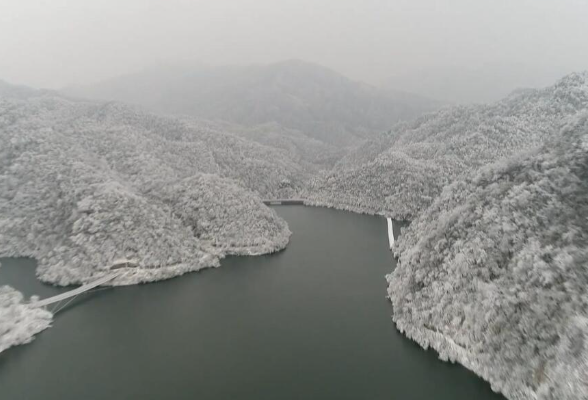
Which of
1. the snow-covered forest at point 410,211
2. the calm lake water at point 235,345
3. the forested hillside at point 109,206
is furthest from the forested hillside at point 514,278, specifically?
the forested hillside at point 109,206

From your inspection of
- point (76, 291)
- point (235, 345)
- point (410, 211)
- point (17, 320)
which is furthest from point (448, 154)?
point (17, 320)

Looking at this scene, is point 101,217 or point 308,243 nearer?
point 101,217

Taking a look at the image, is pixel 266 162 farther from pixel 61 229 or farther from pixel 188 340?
pixel 188 340

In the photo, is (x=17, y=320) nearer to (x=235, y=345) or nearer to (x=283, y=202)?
(x=235, y=345)

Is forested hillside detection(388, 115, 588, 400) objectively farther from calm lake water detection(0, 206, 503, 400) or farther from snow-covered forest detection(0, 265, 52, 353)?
snow-covered forest detection(0, 265, 52, 353)

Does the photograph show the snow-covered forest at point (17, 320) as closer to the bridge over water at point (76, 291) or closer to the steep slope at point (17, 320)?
the steep slope at point (17, 320)

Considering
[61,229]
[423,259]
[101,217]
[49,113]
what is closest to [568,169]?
[423,259]

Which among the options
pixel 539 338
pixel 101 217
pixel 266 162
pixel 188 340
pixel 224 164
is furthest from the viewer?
pixel 266 162
